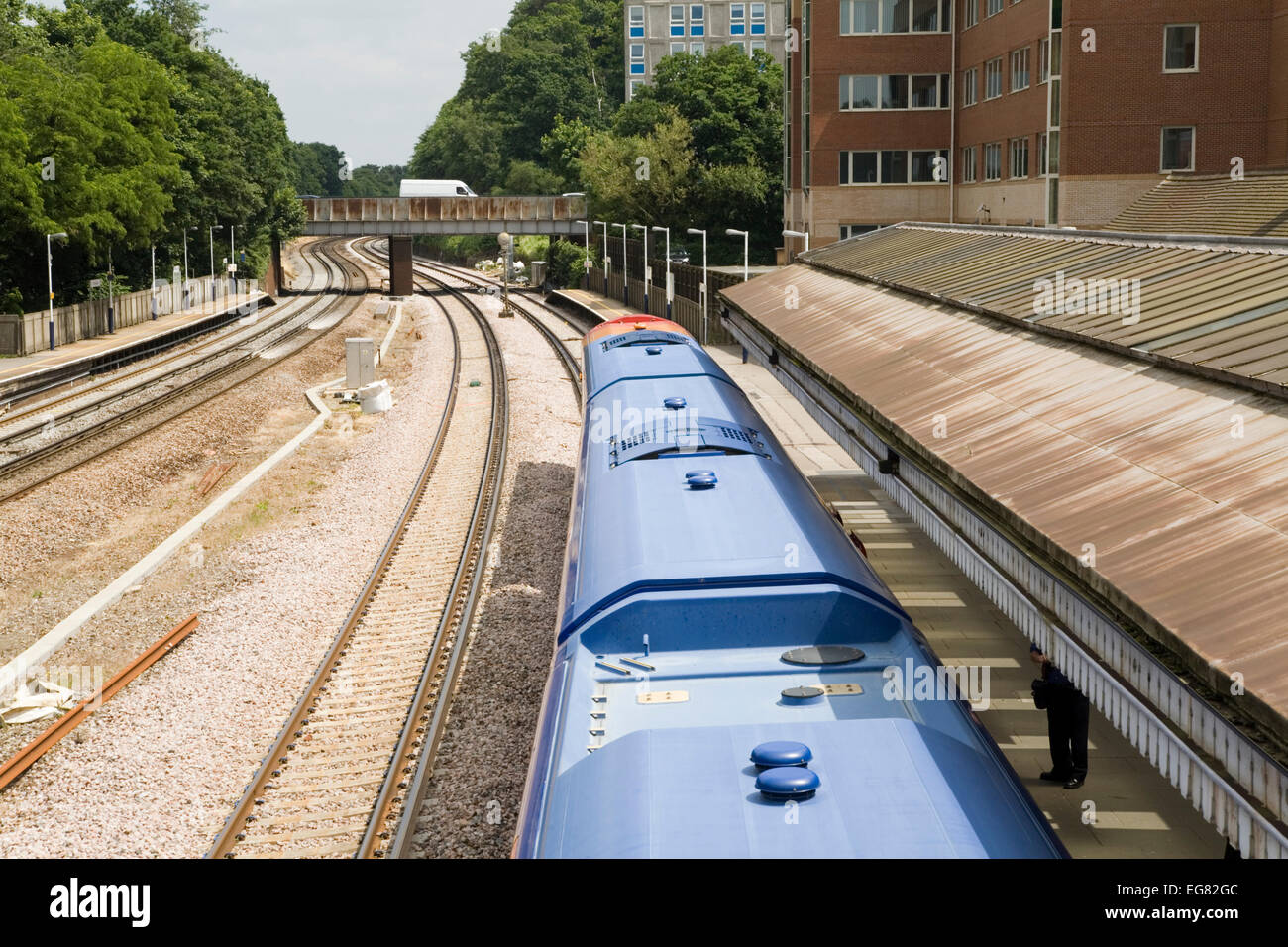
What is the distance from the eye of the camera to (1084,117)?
43.4 meters

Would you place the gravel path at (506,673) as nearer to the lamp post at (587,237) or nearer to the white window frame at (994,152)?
the white window frame at (994,152)

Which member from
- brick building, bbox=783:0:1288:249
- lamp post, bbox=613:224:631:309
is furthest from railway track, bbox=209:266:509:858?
lamp post, bbox=613:224:631:309

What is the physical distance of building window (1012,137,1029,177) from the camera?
153ft

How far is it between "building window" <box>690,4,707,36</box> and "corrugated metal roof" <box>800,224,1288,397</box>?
132 m

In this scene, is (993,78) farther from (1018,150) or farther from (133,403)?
(133,403)

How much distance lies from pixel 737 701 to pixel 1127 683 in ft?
7.66

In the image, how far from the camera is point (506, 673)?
16.3 meters

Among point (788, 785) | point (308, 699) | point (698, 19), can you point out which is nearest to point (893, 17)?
point (308, 699)

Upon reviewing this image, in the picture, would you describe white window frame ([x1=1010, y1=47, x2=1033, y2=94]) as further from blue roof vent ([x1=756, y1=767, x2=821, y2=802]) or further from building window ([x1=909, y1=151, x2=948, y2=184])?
blue roof vent ([x1=756, y1=767, x2=821, y2=802])

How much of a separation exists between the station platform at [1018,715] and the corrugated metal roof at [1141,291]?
436cm

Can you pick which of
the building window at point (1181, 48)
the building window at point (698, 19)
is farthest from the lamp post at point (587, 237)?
the building window at point (698, 19)
